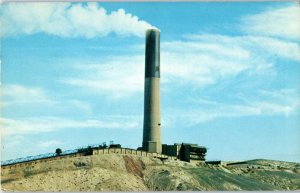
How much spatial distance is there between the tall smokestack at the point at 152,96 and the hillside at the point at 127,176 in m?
4.08

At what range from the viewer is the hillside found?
137ft

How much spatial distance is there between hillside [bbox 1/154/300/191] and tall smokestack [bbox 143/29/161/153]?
13.4 feet

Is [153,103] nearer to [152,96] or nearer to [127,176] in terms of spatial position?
[152,96]

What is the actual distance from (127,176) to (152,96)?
44.8 feet

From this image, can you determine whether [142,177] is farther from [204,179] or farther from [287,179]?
[287,179]

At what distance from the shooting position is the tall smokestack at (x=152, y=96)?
56969 millimetres

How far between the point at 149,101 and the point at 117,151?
29.0 ft

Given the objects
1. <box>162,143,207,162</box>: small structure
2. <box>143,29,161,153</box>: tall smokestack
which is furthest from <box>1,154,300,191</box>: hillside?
<box>143,29,161,153</box>: tall smokestack

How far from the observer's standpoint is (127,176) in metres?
46.0

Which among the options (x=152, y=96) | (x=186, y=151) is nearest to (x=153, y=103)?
(x=152, y=96)

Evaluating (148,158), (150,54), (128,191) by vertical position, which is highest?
(150,54)

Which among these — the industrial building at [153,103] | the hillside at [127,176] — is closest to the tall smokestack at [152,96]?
the industrial building at [153,103]

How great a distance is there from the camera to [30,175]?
4219 centimetres

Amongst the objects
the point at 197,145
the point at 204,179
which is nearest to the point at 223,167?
the point at 197,145
